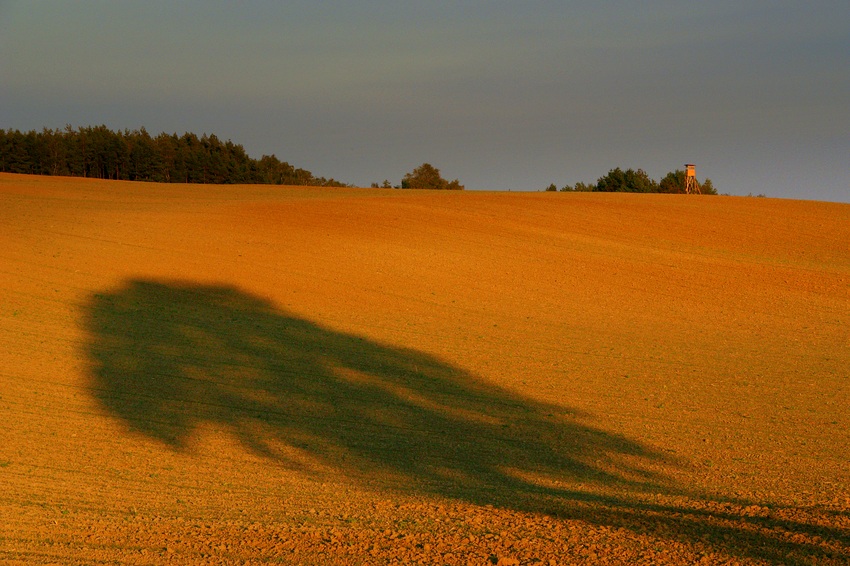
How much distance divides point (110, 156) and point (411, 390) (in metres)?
58.9

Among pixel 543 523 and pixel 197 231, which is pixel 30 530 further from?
pixel 197 231

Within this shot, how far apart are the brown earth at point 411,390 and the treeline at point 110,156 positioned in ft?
116

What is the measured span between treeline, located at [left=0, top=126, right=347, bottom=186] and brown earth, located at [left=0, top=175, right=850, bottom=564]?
116ft

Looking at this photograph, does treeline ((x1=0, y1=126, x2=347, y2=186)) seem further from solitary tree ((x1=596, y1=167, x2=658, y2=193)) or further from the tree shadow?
the tree shadow

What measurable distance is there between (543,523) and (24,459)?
7.07 metres

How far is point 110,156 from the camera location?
67375mm

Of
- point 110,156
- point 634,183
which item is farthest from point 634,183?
point 110,156

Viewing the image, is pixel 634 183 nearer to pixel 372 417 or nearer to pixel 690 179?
pixel 690 179

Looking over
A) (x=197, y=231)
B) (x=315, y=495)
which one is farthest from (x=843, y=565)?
(x=197, y=231)

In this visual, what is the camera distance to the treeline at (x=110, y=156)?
65.6m

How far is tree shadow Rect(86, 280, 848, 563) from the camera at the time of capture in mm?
7746

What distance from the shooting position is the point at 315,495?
909 cm

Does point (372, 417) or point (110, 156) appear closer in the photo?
point (372, 417)

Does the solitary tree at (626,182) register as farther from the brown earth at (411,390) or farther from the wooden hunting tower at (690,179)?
the brown earth at (411,390)
